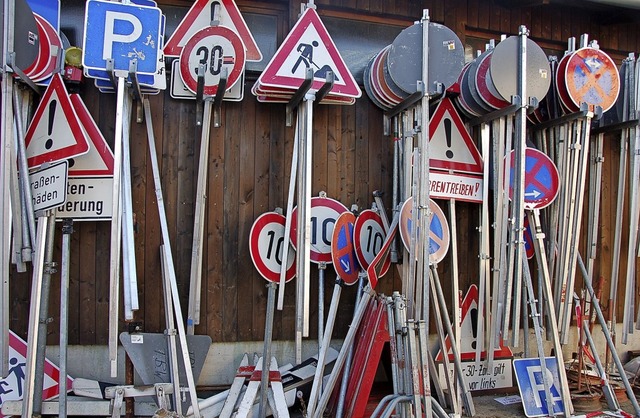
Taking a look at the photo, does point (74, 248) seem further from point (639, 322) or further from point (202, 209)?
point (639, 322)

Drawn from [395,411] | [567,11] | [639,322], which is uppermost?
[567,11]

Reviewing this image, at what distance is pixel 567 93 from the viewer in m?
4.96

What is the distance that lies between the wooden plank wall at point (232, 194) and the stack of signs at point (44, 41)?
0.33 m

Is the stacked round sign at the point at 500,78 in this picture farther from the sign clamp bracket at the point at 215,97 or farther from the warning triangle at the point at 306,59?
the sign clamp bracket at the point at 215,97

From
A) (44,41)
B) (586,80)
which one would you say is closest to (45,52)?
(44,41)

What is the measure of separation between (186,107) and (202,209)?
87cm

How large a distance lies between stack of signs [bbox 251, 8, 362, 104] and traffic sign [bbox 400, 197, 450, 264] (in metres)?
1.02

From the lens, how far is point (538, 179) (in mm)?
4855

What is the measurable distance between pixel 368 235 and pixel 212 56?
6.25 ft

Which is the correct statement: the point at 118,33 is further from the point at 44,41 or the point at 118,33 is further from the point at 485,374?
the point at 485,374

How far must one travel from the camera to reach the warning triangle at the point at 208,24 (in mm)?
4426

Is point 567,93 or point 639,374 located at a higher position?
point 567,93

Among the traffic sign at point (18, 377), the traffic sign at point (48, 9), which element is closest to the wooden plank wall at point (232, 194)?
the traffic sign at point (18, 377)

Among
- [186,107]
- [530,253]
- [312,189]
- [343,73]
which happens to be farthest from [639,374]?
[186,107]
